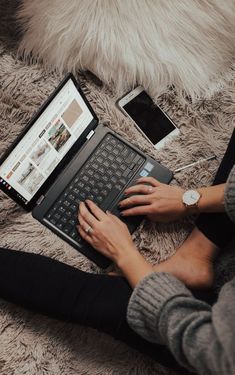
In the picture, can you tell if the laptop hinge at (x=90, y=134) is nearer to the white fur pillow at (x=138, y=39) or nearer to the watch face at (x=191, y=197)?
the white fur pillow at (x=138, y=39)

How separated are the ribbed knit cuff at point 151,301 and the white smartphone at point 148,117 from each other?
0.33m

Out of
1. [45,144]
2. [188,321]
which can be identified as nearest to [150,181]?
[45,144]

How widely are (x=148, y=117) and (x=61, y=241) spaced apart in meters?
0.34

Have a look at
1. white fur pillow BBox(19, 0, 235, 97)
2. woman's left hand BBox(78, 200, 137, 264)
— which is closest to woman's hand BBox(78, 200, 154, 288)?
woman's left hand BBox(78, 200, 137, 264)

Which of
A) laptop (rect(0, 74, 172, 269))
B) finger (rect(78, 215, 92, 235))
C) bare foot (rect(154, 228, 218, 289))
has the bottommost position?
bare foot (rect(154, 228, 218, 289))

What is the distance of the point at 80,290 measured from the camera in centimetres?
92

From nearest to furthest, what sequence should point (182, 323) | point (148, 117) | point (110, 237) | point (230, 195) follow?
point (182, 323)
point (230, 195)
point (110, 237)
point (148, 117)

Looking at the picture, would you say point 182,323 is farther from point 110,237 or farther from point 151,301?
point 110,237

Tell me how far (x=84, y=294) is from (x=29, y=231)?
7.2 inches

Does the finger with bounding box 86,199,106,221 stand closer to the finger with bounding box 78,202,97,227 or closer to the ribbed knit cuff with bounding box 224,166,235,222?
the finger with bounding box 78,202,97,227

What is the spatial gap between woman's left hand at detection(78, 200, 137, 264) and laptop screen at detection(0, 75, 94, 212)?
0.37 feet

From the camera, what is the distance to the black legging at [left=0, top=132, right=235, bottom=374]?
0.89 meters

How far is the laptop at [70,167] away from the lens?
2.94 feet

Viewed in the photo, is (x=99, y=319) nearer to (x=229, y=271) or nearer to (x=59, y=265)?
(x=59, y=265)
